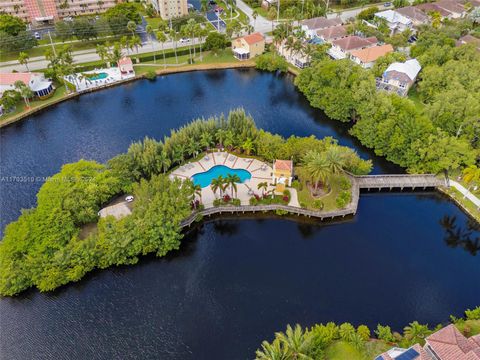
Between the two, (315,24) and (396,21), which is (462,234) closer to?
(315,24)

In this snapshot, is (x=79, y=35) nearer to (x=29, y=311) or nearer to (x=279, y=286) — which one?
(x=29, y=311)

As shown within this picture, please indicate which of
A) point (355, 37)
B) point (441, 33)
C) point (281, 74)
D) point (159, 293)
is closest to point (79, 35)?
point (281, 74)

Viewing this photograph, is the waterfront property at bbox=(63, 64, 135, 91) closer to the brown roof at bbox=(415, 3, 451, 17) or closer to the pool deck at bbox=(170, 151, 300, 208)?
the pool deck at bbox=(170, 151, 300, 208)

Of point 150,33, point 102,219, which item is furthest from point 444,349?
point 150,33

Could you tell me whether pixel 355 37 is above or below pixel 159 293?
above

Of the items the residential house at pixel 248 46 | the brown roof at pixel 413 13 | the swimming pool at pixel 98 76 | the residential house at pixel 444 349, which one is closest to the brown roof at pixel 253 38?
the residential house at pixel 248 46
